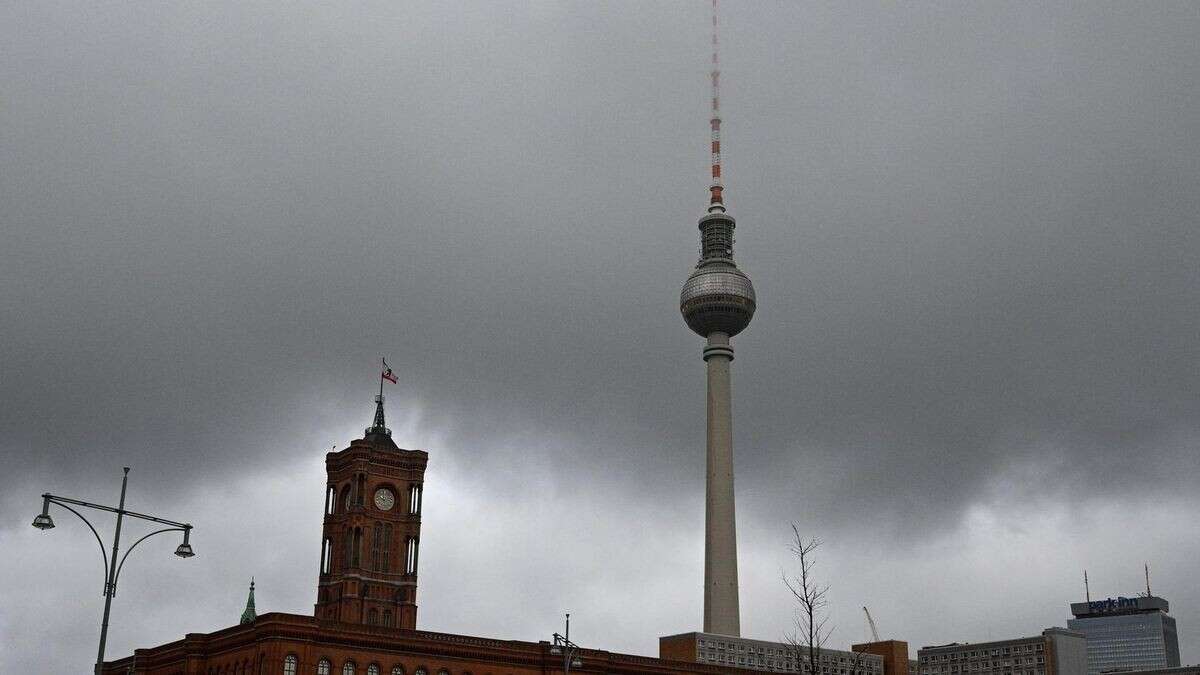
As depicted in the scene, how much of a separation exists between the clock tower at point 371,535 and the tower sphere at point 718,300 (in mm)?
55066

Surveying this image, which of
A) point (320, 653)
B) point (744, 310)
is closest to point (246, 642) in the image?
point (320, 653)

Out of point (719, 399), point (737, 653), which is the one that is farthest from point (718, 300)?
point (737, 653)

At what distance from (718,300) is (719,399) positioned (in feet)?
Answer: 47.0

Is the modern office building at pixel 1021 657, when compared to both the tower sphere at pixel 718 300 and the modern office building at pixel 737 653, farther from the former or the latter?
the tower sphere at pixel 718 300

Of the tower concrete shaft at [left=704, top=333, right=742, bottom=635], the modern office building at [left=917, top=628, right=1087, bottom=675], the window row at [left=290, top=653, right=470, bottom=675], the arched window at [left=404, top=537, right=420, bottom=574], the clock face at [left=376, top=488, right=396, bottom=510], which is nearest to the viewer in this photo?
the window row at [left=290, top=653, right=470, bottom=675]

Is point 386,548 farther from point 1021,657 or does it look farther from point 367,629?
point 1021,657

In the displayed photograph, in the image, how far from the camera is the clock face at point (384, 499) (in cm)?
15062

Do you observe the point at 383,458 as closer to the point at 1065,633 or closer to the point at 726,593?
the point at 726,593

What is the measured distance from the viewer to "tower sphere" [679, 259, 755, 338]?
192m

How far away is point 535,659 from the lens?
12381cm

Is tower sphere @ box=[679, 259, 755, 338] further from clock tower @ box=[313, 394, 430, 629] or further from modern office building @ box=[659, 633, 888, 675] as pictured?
clock tower @ box=[313, 394, 430, 629]

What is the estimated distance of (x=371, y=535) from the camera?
486ft

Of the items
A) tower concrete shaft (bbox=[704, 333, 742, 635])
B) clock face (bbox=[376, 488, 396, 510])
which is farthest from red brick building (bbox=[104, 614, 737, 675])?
tower concrete shaft (bbox=[704, 333, 742, 635])

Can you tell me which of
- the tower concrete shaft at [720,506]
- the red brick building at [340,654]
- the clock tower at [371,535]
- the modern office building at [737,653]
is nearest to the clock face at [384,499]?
the clock tower at [371,535]
